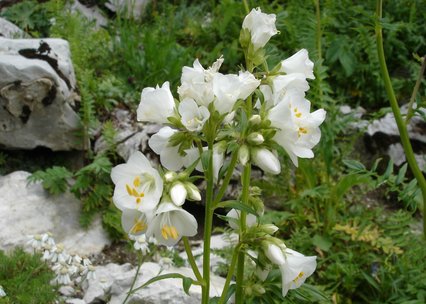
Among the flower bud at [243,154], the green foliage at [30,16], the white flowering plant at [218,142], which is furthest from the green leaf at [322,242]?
the green foliage at [30,16]

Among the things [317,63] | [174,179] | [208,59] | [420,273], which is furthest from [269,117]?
[208,59]

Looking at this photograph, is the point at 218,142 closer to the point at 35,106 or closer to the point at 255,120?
the point at 255,120

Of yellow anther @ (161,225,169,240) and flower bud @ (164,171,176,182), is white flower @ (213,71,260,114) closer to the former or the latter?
flower bud @ (164,171,176,182)

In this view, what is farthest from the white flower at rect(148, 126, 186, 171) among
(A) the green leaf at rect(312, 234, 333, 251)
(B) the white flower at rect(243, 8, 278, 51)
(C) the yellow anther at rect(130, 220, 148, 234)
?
(A) the green leaf at rect(312, 234, 333, 251)

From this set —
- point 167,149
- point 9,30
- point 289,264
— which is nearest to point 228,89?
point 167,149

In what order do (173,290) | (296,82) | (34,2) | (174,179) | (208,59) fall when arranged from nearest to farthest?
(174,179)
(296,82)
(173,290)
(208,59)
(34,2)

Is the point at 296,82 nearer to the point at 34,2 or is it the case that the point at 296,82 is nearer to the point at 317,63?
the point at 317,63
